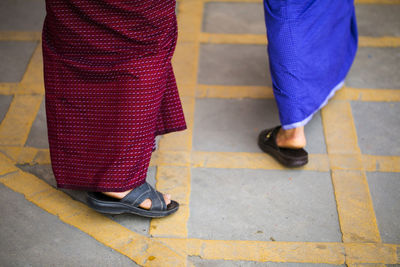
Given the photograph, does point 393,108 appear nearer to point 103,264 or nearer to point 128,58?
point 128,58

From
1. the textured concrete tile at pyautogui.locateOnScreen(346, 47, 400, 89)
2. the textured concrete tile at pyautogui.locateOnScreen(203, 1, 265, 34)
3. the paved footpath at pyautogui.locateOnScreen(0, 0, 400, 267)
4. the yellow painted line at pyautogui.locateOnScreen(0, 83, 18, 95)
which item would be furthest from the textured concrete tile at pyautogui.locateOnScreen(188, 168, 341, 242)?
the textured concrete tile at pyautogui.locateOnScreen(203, 1, 265, 34)

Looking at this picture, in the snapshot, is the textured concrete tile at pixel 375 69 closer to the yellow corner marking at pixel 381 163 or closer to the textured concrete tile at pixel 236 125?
the textured concrete tile at pixel 236 125

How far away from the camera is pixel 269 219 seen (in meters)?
2.12

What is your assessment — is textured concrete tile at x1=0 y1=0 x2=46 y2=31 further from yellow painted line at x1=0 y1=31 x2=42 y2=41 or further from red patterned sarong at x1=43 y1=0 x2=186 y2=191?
red patterned sarong at x1=43 y1=0 x2=186 y2=191

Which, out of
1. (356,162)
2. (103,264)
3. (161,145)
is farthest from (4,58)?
(356,162)

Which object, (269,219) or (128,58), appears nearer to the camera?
(128,58)

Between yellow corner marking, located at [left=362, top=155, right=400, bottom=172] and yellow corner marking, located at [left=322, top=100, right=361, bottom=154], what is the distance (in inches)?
2.9

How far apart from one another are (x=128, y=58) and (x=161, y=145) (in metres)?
0.78

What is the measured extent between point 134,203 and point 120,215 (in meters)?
0.16

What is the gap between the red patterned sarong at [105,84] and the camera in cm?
175

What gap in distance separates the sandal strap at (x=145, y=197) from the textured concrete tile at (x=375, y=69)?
4.97ft

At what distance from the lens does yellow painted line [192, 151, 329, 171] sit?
237 centimetres

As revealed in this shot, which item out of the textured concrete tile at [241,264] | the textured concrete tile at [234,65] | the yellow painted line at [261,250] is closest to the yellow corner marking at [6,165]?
the yellow painted line at [261,250]

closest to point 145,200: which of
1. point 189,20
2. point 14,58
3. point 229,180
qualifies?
point 229,180
